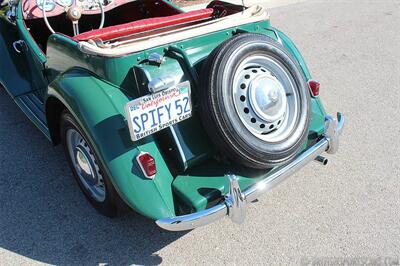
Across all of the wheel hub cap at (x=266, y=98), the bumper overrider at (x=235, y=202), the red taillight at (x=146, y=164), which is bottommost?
the bumper overrider at (x=235, y=202)

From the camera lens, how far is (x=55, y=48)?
294 cm

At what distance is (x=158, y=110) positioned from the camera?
2.24 m

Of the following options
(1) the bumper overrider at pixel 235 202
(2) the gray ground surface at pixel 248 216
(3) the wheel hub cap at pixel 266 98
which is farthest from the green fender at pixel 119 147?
(3) the wheel hub cap at pixel 266 98

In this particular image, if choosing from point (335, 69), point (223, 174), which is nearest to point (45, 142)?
point (223, 174)

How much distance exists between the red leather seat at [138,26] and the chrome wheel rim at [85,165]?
733 millimetres

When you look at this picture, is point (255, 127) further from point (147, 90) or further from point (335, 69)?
point (335, 69)

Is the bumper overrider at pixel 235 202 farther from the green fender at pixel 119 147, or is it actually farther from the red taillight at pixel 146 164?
the red taillight at pixel 146 164

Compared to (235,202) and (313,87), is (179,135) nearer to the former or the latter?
(235,202)

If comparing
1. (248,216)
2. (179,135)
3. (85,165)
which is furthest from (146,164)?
(248,216)

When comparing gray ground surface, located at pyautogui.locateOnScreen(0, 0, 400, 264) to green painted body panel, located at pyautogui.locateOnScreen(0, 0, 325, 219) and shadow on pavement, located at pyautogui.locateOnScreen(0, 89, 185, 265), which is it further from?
green painted body panel, located at pyautogui.locateOnScreen(0, 0, 325, 219)

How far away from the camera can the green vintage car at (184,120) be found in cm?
227

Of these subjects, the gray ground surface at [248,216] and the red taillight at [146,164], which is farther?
the gray ground surface at [248,216]

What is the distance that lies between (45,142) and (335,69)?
12.2 feet

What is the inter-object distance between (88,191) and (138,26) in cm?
135
